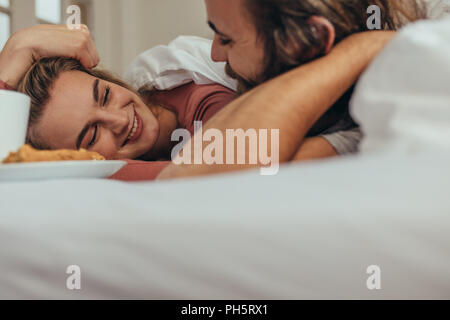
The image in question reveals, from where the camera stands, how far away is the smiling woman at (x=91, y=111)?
2.86 feet

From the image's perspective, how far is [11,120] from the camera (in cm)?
53

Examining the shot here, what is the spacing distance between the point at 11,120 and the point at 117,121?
0.36 meters

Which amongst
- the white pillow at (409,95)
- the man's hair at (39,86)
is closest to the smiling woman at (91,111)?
the man's hair at (39,86)

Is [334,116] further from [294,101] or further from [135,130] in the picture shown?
[135,130]

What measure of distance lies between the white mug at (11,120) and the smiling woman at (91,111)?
307 millimetres

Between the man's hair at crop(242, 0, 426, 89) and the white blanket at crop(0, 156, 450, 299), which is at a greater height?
the man's hair at crop(242, 0, 426, 89)

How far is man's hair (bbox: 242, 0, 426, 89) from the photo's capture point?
20.7 inches

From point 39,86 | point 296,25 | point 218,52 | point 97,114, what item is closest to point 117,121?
point 97,114

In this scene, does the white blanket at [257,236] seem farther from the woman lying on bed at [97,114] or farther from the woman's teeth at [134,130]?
the woman's teeth at [134,130]

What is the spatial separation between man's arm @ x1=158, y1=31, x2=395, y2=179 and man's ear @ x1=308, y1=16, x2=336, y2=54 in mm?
28

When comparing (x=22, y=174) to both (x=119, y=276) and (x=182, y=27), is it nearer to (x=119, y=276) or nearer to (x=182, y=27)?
(x=119, y=276)

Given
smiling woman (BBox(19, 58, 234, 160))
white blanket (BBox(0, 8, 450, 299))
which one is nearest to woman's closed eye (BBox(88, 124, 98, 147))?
smiling woman (BBox(19, 58, 234, 160))

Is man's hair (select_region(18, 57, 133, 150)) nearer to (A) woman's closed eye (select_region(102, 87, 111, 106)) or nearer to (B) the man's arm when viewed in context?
(A) woman's closed eye (select_region(102, 87, 111, 106))
